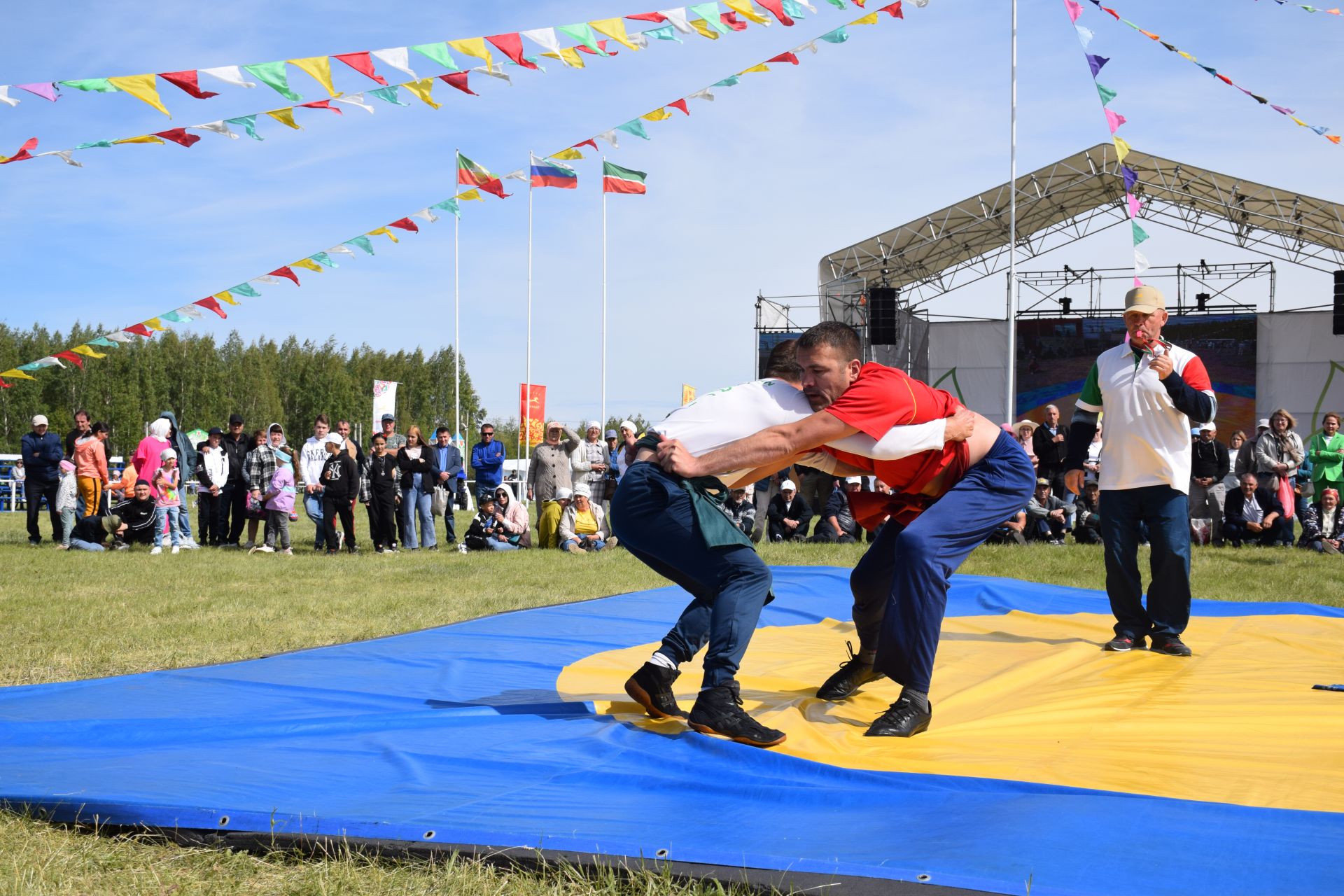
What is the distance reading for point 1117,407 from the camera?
5242 millimetres

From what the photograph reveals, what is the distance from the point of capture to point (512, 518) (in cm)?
→ 1253

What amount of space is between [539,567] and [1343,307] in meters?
18.4

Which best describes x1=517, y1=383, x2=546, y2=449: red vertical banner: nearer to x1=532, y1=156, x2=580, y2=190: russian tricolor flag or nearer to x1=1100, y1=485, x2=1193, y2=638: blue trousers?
x1=532, y1=156, x2=580, y2=190: russian tricolor flag

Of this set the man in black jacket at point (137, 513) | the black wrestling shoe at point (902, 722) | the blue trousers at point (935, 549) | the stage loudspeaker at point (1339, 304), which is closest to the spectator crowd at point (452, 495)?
the man in black jacket at point (137, 513)

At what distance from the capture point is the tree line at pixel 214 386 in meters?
44.5

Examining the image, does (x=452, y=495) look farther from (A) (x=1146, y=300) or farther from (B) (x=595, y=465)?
(A) (x=1146, y=300)

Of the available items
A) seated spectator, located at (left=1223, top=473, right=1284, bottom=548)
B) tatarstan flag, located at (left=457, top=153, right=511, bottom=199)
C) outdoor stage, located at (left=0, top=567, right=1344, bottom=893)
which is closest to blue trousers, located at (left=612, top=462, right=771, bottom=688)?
outdoor stage, located at (left=0, top=567, right=1344, bottom=893)

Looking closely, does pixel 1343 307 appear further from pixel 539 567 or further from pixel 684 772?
pixel 684 772

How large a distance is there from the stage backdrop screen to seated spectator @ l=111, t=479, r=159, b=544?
62.6 feet

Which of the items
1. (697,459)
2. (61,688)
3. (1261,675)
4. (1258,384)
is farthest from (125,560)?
(1258,384)

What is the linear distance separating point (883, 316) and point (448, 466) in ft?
40.5

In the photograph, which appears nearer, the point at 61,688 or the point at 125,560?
the point at 61,688

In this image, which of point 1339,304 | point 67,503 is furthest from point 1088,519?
point 1339,304

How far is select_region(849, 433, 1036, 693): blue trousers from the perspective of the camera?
3.60 m
